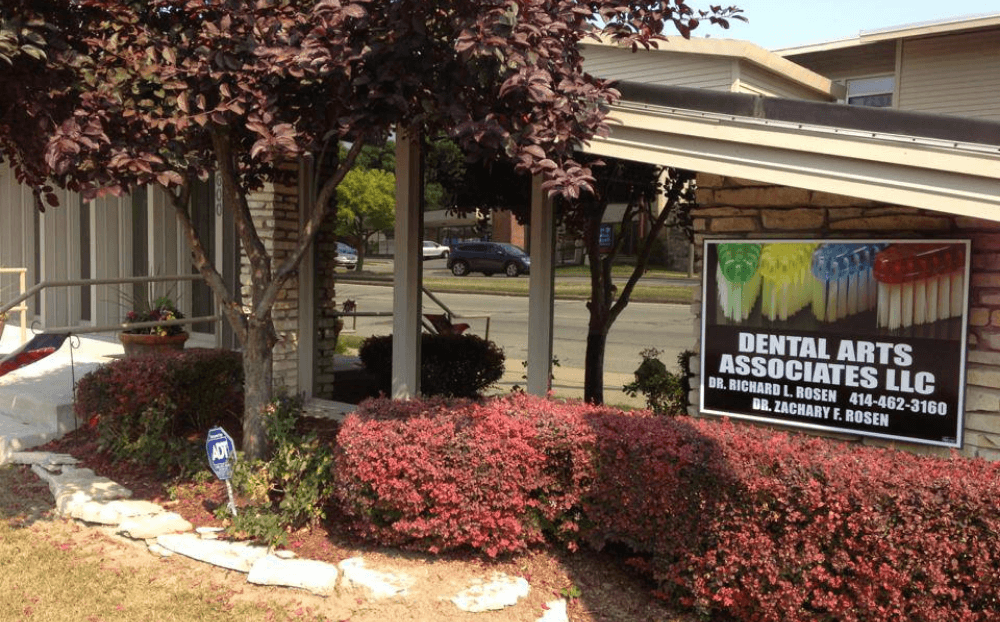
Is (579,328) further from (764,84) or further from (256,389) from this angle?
(764,84)

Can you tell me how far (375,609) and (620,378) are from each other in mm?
2758

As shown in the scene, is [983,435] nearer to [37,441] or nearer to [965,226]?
[965,226]

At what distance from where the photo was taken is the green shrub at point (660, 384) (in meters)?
6.04

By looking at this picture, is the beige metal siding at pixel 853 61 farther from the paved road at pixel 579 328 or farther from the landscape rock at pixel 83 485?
the landscape rock at pixel 83 485

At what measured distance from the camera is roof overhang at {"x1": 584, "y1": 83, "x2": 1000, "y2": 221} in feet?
13.1

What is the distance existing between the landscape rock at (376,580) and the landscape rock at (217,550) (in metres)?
0.59

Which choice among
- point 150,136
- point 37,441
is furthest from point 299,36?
point 37,441

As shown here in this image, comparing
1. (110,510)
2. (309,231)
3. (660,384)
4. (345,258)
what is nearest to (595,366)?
(660,384)

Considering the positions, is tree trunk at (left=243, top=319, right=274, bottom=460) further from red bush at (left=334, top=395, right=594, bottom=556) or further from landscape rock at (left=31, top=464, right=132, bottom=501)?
red bush at (left=334, top=395, right=594, bottom=556)

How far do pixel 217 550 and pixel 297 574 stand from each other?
0.66m

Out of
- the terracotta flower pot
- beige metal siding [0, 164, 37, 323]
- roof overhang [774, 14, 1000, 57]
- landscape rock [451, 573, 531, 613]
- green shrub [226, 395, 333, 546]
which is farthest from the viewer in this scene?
beige metal siding [0, 164, 37, 323]

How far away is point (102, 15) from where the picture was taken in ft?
16.9

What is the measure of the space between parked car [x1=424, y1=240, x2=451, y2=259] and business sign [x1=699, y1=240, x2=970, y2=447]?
8.98 ft

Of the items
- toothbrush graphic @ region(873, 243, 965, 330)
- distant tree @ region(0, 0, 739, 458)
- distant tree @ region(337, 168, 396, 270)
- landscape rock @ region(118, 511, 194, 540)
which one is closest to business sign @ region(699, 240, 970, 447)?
toothbrush graphic @ region(873, 243, 965, 330)
